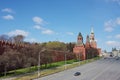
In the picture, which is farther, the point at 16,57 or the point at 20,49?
the point at 20,49

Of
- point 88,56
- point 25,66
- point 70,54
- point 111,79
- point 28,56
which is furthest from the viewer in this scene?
point 88,56

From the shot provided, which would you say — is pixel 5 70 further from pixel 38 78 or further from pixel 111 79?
pixel 111 79

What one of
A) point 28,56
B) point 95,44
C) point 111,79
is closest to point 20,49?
point 28,56

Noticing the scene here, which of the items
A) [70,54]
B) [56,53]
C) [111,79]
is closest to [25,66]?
Answer: [111,79]

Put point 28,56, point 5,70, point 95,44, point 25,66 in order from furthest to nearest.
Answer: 1. point 95,44
2. point 28,56
3. point 25,66
4. point 5,70

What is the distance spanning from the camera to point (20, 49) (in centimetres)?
6025

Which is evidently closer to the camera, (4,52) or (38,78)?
(38,78)

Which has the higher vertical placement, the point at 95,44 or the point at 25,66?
the point at 95,44

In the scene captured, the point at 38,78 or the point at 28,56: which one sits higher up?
the point at 28,56

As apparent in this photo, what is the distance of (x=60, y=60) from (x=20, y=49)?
122ft

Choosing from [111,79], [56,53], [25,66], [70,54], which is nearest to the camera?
[111,79]

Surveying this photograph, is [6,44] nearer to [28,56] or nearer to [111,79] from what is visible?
[28,56]

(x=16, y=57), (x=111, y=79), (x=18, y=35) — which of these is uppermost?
(x=18, y=35)

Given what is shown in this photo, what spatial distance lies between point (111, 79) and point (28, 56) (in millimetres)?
21602
